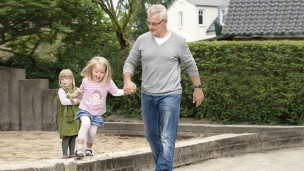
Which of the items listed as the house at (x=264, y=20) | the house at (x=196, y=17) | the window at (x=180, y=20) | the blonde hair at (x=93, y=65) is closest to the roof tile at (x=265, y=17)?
the house at (x=264, y=20)

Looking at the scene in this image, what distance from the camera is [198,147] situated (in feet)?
34.8

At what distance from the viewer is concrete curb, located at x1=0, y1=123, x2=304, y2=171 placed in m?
8.12

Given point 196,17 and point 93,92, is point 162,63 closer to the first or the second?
point 93,92

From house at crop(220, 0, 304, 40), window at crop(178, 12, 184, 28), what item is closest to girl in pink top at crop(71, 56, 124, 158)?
house at crop(220, 0, 304, 40)

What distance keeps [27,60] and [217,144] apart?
799 centimetres

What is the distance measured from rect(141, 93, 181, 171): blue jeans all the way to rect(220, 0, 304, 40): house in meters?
15.2

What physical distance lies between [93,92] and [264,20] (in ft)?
51.4

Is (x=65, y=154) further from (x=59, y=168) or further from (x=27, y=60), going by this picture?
(x=27, y=60)

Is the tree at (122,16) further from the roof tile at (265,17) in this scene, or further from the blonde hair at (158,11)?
the blonde hair at (158,11)

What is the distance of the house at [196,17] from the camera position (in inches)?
2781

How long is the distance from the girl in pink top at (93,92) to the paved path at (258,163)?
1.71 m

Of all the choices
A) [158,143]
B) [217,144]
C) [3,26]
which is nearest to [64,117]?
[158,143]

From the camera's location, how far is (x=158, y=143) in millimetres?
8102

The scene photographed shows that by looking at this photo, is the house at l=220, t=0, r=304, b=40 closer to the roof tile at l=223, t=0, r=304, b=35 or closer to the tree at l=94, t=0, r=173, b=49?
the roof tile at l=223, t=0, r=304, b=35
